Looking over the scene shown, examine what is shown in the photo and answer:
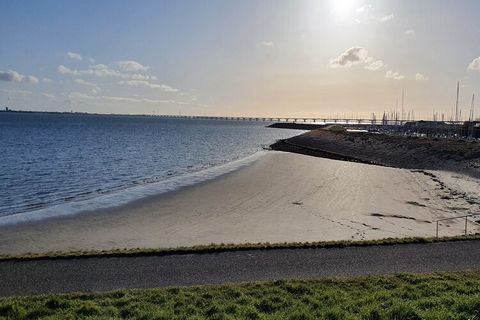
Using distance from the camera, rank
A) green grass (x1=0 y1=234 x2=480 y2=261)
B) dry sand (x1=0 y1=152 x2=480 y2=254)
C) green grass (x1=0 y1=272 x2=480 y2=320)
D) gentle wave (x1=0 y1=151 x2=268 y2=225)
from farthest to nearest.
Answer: gentle wave (x1=0 y1=151 x2=268 y2=225) → dry sand (x1=0 y1=152 x2=480 y2=254) → green grass (x1=0 y1=234 x2=480 y2=261) → green grass (x1=0 y1=272 x2=480 y2=320)

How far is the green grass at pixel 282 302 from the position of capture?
306 inches

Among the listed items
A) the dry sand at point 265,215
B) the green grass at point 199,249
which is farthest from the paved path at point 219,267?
the dry sand at point 265,215

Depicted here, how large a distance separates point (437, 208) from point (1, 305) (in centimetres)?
2210

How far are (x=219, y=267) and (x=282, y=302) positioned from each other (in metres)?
3.63

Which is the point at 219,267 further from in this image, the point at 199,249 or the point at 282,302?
the point at 282,302

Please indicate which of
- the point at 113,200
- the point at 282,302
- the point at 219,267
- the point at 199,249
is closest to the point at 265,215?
the point at 199,249

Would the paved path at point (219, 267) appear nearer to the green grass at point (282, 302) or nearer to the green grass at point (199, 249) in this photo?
the green grass at point (199, 249)

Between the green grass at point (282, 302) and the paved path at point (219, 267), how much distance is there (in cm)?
122

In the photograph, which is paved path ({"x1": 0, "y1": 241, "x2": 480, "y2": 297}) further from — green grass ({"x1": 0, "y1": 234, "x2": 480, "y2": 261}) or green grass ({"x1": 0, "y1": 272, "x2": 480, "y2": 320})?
green grass ({"x1": 0, "y1": 272, "x2": 480, "y2": 320})

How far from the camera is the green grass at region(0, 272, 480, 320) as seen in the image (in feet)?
25.5

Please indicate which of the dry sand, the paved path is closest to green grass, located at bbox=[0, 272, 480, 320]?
the paved path

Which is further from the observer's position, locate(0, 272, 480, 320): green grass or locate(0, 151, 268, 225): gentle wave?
locate(0, 151, 268, 225): gentle wave

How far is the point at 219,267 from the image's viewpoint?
473 inches

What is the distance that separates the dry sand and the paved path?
3552 mm
